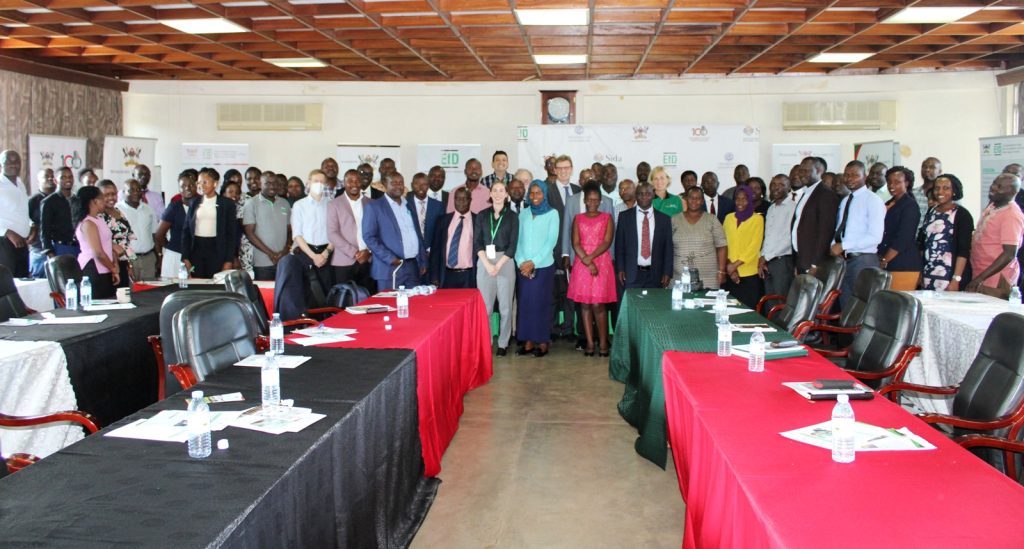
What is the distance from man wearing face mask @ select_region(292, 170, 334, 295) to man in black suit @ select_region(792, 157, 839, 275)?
4.33 metres

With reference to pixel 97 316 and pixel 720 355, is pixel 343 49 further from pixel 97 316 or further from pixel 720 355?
pixel 720 355

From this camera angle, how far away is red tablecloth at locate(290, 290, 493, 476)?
3723mm

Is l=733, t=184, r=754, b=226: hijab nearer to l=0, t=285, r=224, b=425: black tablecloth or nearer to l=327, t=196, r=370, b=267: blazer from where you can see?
l=327, t=196, r=370, b=267: blazer

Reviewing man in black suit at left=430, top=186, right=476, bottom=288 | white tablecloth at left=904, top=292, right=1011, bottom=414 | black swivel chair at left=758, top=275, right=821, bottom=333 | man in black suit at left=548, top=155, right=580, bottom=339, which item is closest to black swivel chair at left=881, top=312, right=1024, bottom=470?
white tablecloth at left=904, top=292, right=1011, bottom=414

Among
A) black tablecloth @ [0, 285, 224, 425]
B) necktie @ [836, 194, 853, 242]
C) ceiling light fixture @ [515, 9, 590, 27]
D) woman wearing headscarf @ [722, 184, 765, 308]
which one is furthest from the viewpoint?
woman wearing headscarf @ [722, 184, 765, 308]

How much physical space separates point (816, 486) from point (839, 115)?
9600mm

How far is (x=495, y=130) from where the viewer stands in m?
10.9

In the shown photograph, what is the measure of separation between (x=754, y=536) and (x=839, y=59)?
881 centimetres

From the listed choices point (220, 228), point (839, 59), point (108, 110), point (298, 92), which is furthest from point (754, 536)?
point (108, 110)

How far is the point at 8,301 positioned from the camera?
446cm

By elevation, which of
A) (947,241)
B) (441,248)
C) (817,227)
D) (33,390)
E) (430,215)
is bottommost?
(33,390)

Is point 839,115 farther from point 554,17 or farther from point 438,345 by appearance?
point 438,345

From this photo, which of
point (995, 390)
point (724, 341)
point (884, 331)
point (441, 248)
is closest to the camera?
point (995, 390)

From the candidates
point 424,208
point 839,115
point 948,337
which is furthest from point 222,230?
point 839,115
